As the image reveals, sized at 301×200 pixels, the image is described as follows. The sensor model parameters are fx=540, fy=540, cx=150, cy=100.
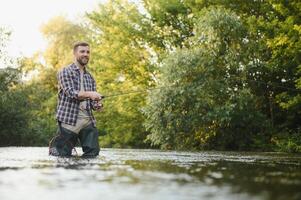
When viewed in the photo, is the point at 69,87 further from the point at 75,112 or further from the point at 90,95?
the point at 90,95

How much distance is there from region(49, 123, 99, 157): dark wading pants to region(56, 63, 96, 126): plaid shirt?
15 cm

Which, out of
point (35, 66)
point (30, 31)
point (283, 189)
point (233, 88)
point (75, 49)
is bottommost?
point (283, 189)

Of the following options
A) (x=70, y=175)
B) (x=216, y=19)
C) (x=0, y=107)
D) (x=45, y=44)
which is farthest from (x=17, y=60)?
(x=70, y=175)

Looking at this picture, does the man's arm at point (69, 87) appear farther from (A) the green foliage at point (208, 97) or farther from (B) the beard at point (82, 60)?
(A) the green foliage at point (208, 97)

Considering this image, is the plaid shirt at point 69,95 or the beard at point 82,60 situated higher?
the beard at point 82,60

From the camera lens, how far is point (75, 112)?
724cm

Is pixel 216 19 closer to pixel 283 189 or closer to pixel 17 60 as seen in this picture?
pixel 17 60

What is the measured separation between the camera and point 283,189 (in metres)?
2.74

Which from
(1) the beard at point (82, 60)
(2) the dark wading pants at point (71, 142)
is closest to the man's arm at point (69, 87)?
(1) the beard at point (82, 60)

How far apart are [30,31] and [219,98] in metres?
31.1

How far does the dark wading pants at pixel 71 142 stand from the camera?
7.21 metres

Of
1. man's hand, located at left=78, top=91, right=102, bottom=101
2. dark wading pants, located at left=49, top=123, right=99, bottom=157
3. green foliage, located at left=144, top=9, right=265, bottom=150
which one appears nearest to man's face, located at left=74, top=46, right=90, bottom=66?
man's hand, located at left=78, top=91, right=102, bottom=101

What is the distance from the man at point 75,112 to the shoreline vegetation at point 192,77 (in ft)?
10.6

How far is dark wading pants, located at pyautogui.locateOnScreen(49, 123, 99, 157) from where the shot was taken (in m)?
7.21
